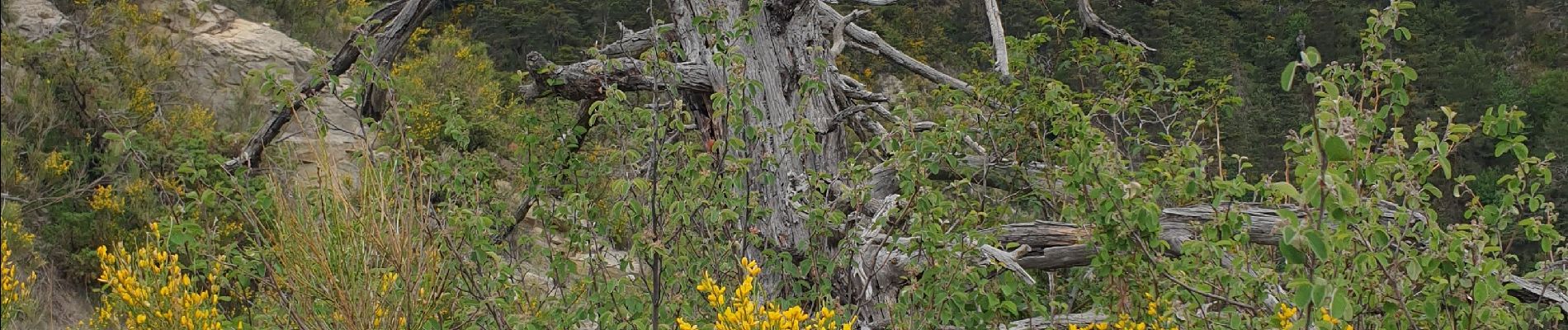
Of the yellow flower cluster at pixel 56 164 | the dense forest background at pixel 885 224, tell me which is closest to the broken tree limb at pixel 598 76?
the dense forest background at pixel 885 224

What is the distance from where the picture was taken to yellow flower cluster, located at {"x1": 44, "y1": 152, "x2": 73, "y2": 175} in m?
6.86

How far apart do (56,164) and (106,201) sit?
1.82 ft

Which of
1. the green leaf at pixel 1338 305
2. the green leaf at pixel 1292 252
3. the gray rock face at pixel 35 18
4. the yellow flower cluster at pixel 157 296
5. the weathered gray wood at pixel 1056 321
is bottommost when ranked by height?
the gray rock face at pixel 35 18

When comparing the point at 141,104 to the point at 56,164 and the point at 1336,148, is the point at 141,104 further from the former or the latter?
the point at 1336,148

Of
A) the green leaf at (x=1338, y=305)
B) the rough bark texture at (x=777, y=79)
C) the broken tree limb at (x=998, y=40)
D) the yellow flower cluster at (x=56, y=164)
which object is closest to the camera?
the green leaf at (x=1338, y=305)

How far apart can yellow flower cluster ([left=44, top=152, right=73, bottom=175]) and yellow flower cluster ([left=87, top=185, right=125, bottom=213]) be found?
279mm

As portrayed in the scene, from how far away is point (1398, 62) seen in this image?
2.81 meters

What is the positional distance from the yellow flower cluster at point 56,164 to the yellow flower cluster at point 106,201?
28cm

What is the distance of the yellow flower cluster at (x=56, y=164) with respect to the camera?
270 inches

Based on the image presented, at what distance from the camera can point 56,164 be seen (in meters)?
6.90

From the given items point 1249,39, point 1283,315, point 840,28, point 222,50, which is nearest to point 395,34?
point 840,28

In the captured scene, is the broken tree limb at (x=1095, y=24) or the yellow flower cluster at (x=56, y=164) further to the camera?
the yellow flower cluster at (x=56, y=164)

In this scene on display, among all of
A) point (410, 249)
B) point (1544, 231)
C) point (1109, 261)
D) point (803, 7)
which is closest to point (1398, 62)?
point (1544, 231)

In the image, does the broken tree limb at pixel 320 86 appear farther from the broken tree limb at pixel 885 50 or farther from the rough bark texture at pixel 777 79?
the broken tree limb at pixel 885 50
